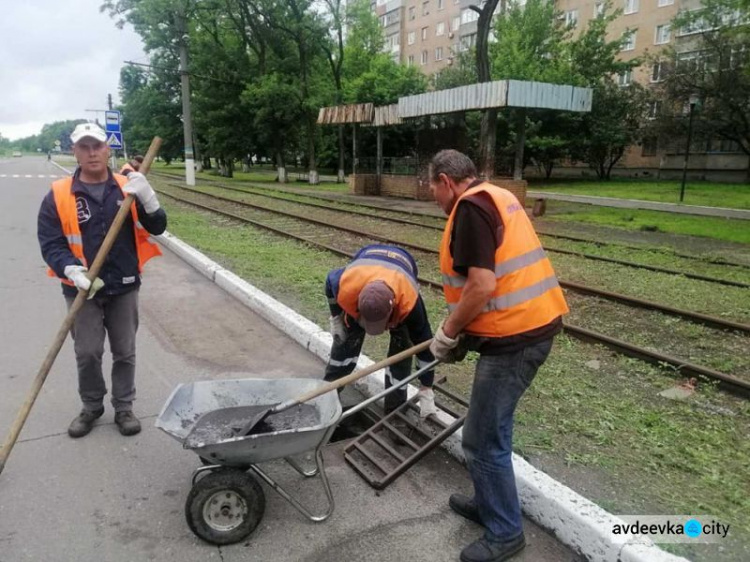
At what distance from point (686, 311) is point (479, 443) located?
494cm

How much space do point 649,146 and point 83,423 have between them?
129 feet

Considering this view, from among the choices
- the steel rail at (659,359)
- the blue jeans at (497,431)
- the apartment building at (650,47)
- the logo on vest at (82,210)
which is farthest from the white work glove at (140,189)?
the apartment building at (650,47)

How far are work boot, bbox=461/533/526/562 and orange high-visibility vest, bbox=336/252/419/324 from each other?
4.09ft

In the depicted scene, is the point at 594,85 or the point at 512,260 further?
the point at 594,85

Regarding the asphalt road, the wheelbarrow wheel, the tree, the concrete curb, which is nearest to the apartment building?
the tree

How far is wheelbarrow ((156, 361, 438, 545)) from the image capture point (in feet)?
8.43

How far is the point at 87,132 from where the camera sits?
3361 millimetres

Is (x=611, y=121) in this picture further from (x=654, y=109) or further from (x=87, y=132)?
(x=87, y=132)

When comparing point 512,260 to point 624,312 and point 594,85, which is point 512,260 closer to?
point 624,312

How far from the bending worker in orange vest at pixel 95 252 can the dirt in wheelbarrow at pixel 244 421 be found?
90 cm

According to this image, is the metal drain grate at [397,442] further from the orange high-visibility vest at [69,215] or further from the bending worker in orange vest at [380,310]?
the orange high-visibility vest at [69,215]

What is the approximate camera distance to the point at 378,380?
13.8 feet

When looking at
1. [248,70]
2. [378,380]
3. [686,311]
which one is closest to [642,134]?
[248,70]

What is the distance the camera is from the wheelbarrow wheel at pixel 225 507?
2.64 meters
